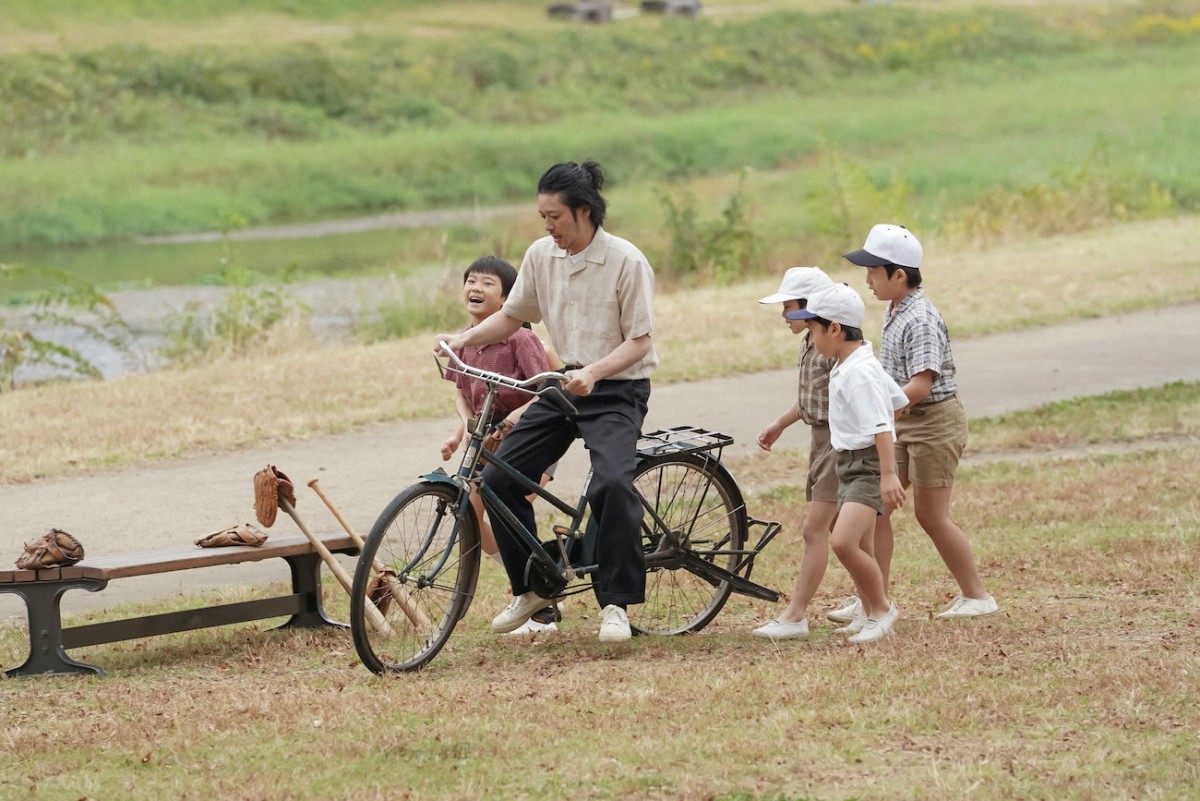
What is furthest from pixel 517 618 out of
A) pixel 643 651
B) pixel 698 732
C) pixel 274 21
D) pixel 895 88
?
pixel 274 21

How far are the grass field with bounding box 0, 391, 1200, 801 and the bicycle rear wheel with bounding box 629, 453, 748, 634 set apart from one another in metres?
0.16

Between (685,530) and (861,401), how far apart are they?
0.93 metres

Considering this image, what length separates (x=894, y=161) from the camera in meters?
35.6

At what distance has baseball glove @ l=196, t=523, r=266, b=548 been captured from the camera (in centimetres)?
681

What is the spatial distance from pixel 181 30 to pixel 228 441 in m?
46.2

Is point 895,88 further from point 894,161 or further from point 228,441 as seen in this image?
point 228,441

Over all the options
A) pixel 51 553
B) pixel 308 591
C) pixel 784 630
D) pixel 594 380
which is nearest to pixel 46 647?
pixel 51 553

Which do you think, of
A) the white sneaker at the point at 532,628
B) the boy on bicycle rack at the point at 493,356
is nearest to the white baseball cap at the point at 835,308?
the boy on bicycle rack at the point at 493,356

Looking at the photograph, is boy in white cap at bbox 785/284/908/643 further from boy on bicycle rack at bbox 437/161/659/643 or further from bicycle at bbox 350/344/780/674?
boy on bicycle rack at bbox 437/161/659/643

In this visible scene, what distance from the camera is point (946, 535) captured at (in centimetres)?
658

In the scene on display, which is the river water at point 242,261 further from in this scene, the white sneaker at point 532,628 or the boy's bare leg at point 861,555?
the boy's bare leg at point 861,555

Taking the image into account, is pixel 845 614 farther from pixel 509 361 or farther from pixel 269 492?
pixel 269 492

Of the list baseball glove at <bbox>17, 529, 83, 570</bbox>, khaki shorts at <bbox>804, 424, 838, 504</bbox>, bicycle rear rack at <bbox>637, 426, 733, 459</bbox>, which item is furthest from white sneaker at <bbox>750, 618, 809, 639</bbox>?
baseball glove at <bbox>17, 529, 83, 570</bbox>

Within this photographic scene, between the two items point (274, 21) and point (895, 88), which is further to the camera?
point (274, 21)
